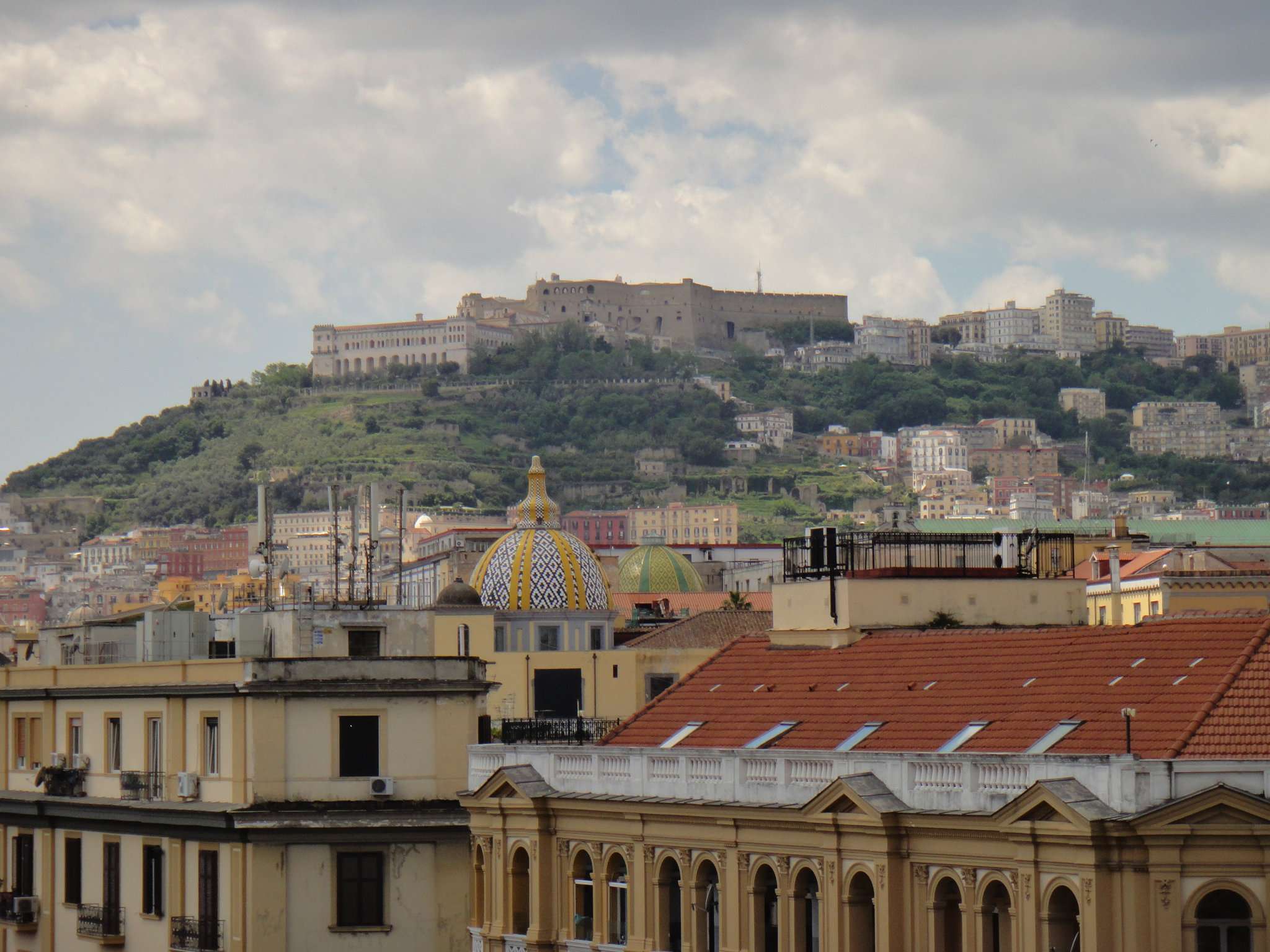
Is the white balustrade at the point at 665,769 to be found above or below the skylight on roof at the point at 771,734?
below

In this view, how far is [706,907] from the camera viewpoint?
110 feet

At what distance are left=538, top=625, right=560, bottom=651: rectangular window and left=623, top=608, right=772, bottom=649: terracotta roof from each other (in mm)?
1667

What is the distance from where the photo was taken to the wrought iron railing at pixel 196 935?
41.0 meters

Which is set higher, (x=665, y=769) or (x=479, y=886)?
(x=665, y=769)

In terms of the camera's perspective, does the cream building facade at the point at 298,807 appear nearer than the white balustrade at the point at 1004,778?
No

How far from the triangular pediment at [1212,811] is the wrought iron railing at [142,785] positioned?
2092 centimetres

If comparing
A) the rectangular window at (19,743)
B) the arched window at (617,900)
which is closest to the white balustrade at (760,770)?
the arched window at (617,900)

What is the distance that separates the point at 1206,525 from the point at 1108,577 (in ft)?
245

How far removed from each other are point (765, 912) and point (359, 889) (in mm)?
10099

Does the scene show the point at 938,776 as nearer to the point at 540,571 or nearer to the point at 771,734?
the point at 771,734

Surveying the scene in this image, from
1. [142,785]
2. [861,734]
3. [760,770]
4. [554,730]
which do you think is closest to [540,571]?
[554,730]

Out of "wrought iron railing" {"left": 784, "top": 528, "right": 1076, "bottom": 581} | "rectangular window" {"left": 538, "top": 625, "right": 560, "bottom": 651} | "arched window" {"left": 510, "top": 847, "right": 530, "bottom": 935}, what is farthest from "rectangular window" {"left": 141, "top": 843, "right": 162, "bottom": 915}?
"rectangular window" {"left": 538, "top": 625, "right": 560, "bottom": 651}

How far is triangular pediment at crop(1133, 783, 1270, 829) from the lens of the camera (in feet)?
86.2

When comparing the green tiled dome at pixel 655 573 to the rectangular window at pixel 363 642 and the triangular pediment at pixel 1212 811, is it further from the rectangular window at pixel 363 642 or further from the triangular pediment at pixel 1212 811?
the triangular pediment at pixel 1212 811
